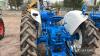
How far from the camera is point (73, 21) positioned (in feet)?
25.2

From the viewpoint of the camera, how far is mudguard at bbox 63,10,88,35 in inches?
292

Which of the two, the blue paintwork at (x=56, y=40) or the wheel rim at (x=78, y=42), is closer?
the blue paintwork at (x=56, y=40)

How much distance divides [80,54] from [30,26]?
1561mm

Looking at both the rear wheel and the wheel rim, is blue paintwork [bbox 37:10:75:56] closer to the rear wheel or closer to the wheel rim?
the wheel rim

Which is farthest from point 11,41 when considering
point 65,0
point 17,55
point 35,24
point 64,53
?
point 65,0

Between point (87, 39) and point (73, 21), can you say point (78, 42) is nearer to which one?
point (87, 39)

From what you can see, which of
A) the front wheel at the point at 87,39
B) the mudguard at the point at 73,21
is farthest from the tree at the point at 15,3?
the front wheel at the point at 87,39

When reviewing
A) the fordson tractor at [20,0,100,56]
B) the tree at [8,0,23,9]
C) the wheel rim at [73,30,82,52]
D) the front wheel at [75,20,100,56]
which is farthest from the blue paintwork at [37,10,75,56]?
the tree at [8,0,23,9]

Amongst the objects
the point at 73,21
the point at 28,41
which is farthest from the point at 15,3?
the point at 28,41

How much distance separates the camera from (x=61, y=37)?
731 cm

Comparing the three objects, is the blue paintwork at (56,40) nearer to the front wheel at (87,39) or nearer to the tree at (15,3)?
the front wheel at (87,39)

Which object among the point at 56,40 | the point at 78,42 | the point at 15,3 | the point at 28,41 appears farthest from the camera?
the point at 15,3

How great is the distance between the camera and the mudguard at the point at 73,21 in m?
7.42

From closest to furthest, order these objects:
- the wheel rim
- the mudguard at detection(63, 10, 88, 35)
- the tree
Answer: the mudguard at detection(63, 10, 88, 35), the wheel rim, the tree
